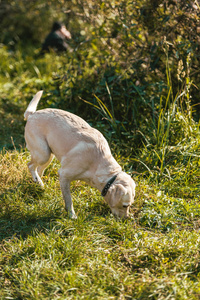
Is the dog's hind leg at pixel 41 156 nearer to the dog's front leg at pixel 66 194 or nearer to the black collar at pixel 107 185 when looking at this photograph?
the dog's front leg at pixel 66 194

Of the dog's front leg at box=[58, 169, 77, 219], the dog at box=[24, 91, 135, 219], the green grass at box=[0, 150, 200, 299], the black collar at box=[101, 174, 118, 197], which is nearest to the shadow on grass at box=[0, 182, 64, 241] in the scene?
the green grass at box=[0, 150, 200, 299]

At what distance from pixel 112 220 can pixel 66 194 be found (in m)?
0.57

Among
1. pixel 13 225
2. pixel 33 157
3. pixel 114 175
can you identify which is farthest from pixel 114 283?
pixel 33 157

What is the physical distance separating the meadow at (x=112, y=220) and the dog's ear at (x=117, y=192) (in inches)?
10.8

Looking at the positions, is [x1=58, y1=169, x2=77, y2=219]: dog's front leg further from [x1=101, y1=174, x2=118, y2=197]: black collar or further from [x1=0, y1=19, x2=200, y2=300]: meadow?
[x1=101, y1=174, x2=118, y2=197]: black collar

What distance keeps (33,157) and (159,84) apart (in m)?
2.45

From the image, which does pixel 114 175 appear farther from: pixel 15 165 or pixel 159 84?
pixel 159 84

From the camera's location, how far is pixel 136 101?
6.04 meters

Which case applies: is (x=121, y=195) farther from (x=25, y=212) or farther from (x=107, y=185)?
(x=25, y=212)

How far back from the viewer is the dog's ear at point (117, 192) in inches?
152

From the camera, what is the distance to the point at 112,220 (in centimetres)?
410

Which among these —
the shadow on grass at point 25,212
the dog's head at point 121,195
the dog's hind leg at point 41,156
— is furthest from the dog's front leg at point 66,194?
the dog's head at point 121,195

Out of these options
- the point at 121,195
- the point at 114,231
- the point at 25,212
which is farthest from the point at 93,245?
the point at 25,212

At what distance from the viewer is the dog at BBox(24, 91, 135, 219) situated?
3986 mm
